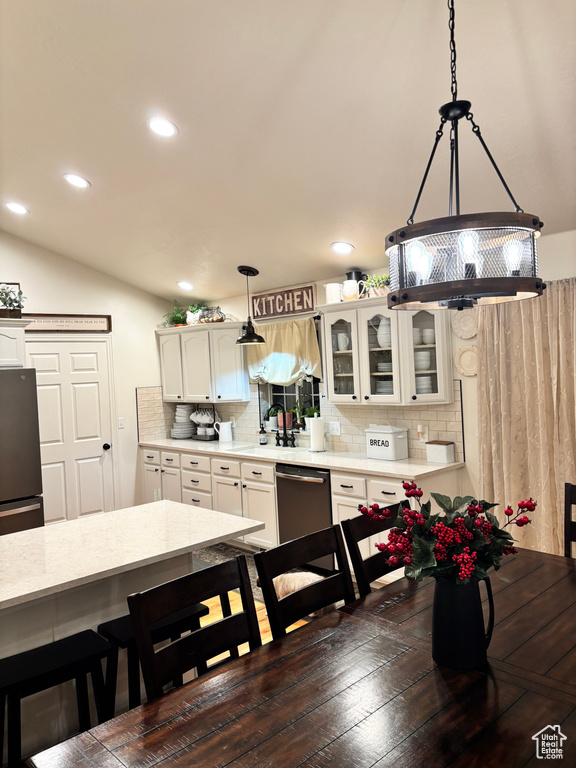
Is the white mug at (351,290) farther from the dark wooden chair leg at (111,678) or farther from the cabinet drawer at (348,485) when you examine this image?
the dark wooden chair leg at (111,678)

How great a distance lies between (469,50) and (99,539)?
263 centimetres

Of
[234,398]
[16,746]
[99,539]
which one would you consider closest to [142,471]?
[234,398]

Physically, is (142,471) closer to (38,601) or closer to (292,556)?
(38,601)

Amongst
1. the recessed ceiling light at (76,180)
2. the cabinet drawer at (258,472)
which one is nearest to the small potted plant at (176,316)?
the cabinet drawer at (258,472)

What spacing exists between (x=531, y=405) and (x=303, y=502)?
184cm

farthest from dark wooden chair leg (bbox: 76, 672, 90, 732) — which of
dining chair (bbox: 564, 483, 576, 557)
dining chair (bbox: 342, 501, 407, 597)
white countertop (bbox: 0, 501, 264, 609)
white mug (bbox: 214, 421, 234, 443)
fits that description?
white mug (bbox: 214, 421, 234, 443)

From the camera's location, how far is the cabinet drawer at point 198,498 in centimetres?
514

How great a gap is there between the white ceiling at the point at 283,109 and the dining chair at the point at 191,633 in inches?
84.9

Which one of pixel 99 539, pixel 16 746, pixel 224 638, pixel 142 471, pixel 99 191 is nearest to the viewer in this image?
pixel 224 638

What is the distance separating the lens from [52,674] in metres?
1.88

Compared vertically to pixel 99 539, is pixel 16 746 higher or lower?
lower

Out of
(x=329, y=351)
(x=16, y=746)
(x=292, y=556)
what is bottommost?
(x=16, y=746)

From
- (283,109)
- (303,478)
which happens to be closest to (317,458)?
(303,478)

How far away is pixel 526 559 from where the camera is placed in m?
2.23
